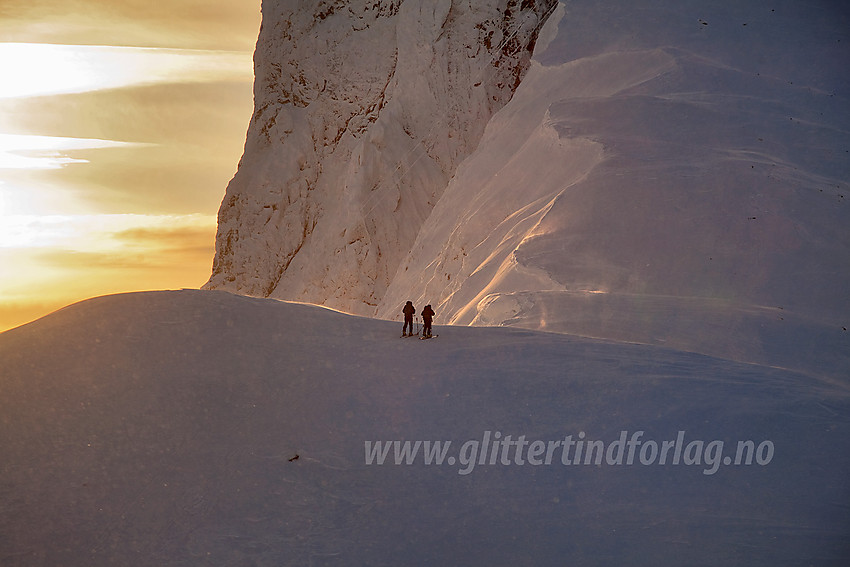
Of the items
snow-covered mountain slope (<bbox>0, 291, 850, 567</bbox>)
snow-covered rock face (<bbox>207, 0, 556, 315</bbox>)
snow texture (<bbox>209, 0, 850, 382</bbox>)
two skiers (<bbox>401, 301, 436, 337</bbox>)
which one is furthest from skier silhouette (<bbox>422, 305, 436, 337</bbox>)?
snow-covered rock face (<bbox>207, 0, 556, 315</bbox>)

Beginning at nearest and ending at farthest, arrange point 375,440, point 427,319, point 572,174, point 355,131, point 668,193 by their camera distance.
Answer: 1. point 375,440
2. point 427,319
3. point 668,193
4. point 572,174
5. point 355,131

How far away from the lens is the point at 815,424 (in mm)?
12359

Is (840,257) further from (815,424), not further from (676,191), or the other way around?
(815,424)

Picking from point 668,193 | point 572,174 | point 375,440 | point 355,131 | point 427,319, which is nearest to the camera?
point 375,440

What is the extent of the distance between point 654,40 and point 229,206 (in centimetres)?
2808

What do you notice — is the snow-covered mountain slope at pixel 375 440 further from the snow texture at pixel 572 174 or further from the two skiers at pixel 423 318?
the snow texture at pixel 572 174

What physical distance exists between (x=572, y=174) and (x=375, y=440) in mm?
14827

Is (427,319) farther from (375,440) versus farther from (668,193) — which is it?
(668,193)

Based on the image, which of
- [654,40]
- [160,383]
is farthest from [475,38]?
[160,383]

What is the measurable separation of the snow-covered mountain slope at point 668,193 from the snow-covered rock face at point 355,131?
628 centimetres

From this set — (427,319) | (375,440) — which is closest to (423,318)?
(427,319)

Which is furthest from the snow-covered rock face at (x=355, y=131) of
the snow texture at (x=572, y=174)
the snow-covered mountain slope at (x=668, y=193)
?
the snow-covered mountain slope at (x=668, y=193)

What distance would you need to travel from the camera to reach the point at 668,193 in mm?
21844

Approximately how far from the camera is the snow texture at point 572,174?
63.3 feet
